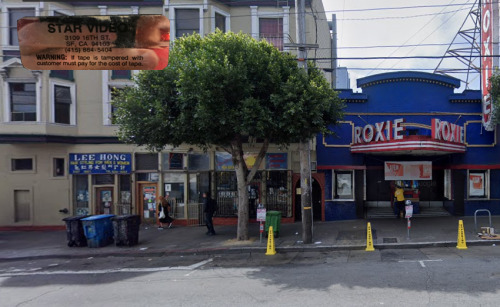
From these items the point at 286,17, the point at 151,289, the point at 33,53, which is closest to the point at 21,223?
the point at 151,289

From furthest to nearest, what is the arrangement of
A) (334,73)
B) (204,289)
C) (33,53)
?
(334,73) < (204,289) < (33,53)

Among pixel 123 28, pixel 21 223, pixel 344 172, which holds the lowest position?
pixel 21 223

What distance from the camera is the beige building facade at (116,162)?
638 inches

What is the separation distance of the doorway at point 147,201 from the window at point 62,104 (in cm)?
445

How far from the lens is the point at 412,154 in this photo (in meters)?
16.0

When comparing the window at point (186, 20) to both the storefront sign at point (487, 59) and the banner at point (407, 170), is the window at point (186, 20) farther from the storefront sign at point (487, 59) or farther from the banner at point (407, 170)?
the storefront sign at point (487, 59)

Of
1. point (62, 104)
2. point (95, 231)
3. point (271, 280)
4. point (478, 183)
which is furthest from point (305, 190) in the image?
point (62, 104)

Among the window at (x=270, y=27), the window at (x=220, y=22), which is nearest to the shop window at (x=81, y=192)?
the window at (x=220, y=22)

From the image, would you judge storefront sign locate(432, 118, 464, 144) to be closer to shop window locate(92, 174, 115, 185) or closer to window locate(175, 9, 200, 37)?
window locate(175, 9, 200, 37)

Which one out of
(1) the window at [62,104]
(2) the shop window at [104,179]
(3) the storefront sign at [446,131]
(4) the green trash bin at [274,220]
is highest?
(1) the window at [62,104]

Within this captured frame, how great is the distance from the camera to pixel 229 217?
16281 millimetres

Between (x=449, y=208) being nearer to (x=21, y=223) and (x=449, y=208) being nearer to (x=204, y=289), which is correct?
(x=204, y=289)

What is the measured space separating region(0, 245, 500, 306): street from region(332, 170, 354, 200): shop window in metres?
5.64

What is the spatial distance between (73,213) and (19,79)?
20.6 ft
